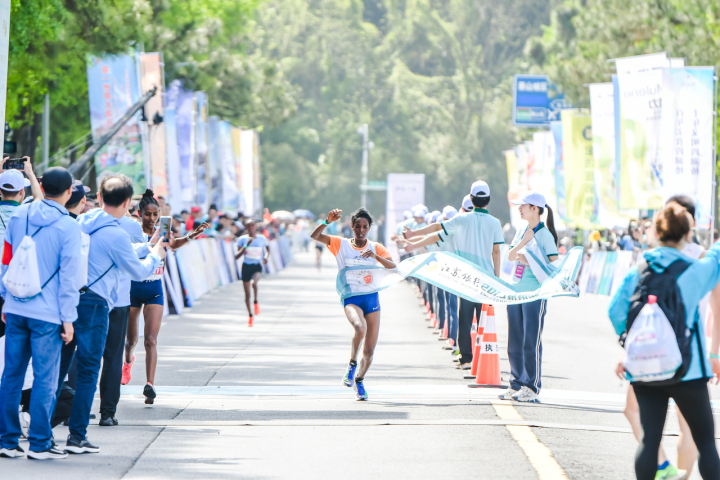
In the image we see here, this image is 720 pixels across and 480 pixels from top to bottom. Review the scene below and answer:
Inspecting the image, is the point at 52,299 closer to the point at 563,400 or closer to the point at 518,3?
→ the point at 563,400

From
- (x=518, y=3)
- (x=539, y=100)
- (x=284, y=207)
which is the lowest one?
(x=284, y=207)

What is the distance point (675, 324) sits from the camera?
19.1 feet

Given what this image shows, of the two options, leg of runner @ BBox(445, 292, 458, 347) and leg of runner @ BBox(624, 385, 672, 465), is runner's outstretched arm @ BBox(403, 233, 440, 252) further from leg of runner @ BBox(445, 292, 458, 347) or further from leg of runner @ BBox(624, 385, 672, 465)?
leg of runner @ BBox(624, 385, 672, 465)

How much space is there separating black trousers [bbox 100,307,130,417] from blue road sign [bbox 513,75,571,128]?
127ft

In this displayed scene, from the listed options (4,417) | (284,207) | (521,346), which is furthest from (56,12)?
(284,207)

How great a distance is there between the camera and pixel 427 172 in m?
83.2

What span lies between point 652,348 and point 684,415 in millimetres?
454

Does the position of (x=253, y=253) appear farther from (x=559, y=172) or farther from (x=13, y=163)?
(x=559, y=172)

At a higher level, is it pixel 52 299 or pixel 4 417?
pixel 52 299

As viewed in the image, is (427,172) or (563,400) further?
(427,172)

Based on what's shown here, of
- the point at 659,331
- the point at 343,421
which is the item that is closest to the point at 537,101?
the point at 343,421

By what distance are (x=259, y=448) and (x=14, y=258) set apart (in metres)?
2.11

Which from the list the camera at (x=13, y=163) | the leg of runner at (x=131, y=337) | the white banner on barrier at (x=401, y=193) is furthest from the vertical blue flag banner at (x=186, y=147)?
the camera at (x=13, y=163)

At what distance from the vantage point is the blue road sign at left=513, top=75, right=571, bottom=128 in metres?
46.6
